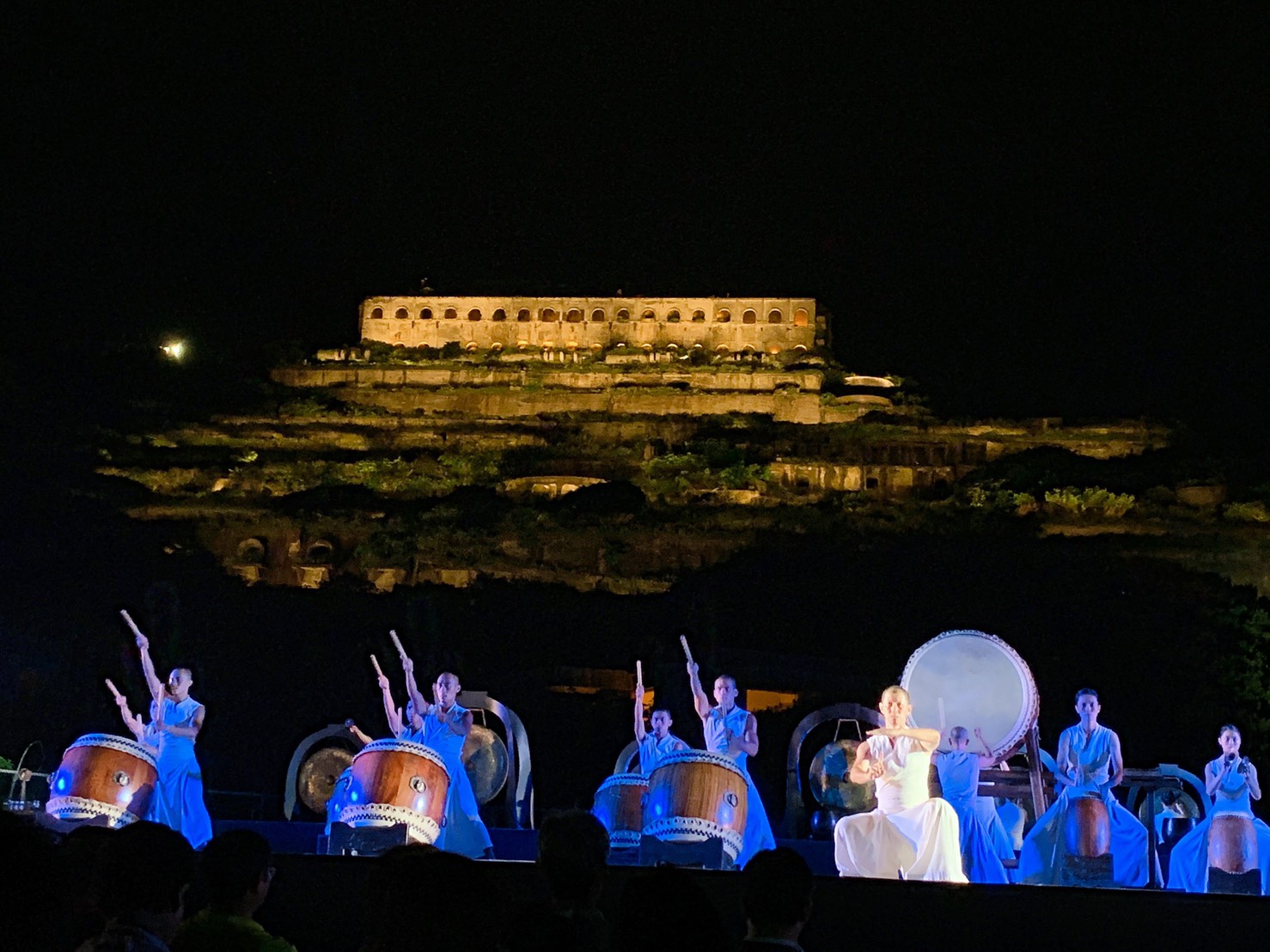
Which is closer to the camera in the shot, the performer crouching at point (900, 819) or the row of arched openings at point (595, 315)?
the performer crouching at point (900, 819)

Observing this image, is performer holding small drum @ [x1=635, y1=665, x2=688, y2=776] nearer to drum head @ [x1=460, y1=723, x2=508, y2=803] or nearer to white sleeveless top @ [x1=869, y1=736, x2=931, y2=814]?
drum head @ [x1=460, y1=723, x2=508, y2=803]

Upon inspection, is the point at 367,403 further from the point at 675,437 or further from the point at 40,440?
the point at 40,440

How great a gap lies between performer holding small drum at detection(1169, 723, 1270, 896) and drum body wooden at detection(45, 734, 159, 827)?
5.71 metres

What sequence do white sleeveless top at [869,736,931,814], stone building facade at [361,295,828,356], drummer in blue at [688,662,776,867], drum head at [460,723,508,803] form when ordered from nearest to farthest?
white sleeveless top at [869,736,931,814] < drummer in blue at [688,662,776,867] < drum head at [460,723,508,803] < stone building facade at [361,295,828,356]

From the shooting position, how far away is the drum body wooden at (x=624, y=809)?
8.03 meters

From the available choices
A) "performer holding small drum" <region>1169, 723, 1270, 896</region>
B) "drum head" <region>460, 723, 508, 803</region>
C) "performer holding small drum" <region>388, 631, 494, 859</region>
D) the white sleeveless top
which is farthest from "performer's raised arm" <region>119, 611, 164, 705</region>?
"performer holding small drum" <region>1169, 723, 1270, 896</region>

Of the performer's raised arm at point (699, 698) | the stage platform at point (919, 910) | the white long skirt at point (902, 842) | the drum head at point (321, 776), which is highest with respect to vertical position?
the performer's raised arm at point (699, 698)

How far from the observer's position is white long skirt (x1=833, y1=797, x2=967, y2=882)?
653 cm

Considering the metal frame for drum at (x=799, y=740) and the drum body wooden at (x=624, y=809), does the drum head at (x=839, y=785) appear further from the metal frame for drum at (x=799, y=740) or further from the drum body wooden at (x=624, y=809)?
the drum body wooden at (x=624, y=809)

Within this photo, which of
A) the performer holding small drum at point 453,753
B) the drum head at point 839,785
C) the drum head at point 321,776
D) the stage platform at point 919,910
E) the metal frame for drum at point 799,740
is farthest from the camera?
the drum head at point 321,776

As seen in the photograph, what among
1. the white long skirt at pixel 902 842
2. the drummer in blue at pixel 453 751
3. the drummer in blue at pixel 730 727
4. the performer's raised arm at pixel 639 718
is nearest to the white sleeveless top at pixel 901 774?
the white long skirt at pixel 902 842

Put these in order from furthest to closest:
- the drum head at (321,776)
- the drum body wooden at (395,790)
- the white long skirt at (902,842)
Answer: the drum head at (321,776) → the drum body wooden at (395,790) → the white long skirt at (902,842)

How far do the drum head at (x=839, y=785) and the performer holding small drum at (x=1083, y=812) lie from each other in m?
1.34

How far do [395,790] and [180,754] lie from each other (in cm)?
160
